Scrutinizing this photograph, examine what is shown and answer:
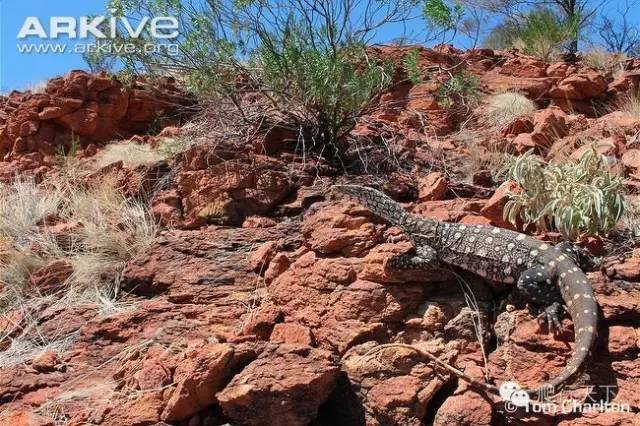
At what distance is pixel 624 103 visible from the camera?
37.2 ft

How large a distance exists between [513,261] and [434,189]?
209 centimetres

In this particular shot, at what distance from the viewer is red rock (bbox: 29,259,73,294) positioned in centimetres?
769

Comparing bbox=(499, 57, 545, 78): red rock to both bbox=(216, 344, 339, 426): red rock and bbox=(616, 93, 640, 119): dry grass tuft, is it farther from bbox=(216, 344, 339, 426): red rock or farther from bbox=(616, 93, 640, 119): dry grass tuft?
bbox=(216, 344, 339, 426): red rock

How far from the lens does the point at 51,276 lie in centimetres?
776

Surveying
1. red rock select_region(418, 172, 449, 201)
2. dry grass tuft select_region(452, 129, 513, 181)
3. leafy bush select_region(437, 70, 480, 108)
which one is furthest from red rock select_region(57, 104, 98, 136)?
red rock select_region(418, 172, 449, 201)

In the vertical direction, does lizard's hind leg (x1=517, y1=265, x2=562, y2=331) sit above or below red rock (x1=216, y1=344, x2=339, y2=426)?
above

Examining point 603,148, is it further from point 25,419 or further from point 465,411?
point 25,419

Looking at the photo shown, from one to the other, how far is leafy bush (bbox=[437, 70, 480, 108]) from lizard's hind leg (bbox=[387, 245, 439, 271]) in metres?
4.90

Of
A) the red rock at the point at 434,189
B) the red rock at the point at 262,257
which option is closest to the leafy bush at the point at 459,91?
the red rock at the point at 434,189

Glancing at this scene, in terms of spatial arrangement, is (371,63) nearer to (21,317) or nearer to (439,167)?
(439,167)

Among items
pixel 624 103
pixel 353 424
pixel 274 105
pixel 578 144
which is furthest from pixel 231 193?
pixel 624 103

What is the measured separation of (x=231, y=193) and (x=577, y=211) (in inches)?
143

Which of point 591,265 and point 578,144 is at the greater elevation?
point 578,144

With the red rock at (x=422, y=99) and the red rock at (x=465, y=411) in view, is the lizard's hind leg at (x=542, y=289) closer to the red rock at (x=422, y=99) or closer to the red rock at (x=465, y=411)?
the red rock at (x=465, y=411)
